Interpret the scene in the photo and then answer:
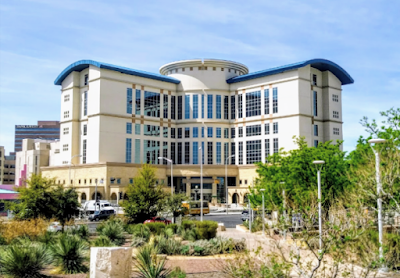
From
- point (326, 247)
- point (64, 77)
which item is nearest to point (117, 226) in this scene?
point (326, 247)

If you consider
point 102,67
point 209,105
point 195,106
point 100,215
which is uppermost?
point 102,67

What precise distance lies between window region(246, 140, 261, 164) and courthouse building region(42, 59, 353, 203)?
166 mm

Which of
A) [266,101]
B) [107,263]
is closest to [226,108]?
[266,101]

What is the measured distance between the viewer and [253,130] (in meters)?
78.3

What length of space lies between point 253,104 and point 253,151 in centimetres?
773

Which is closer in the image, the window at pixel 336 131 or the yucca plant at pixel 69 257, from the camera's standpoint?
the yucca plant at pixel 69 257

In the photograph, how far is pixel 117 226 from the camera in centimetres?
2669

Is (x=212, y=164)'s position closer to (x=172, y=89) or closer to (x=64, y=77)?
(x=172, y=89)

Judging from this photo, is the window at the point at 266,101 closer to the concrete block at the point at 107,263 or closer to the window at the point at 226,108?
the window at the point at 226,108

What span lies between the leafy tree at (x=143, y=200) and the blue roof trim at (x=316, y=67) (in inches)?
1643

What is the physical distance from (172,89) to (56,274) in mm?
66169

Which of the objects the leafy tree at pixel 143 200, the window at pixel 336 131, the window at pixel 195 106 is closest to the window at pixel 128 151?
the window at pixel 195 106

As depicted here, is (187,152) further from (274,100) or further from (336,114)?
(336,114)

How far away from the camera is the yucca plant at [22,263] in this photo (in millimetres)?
15688
